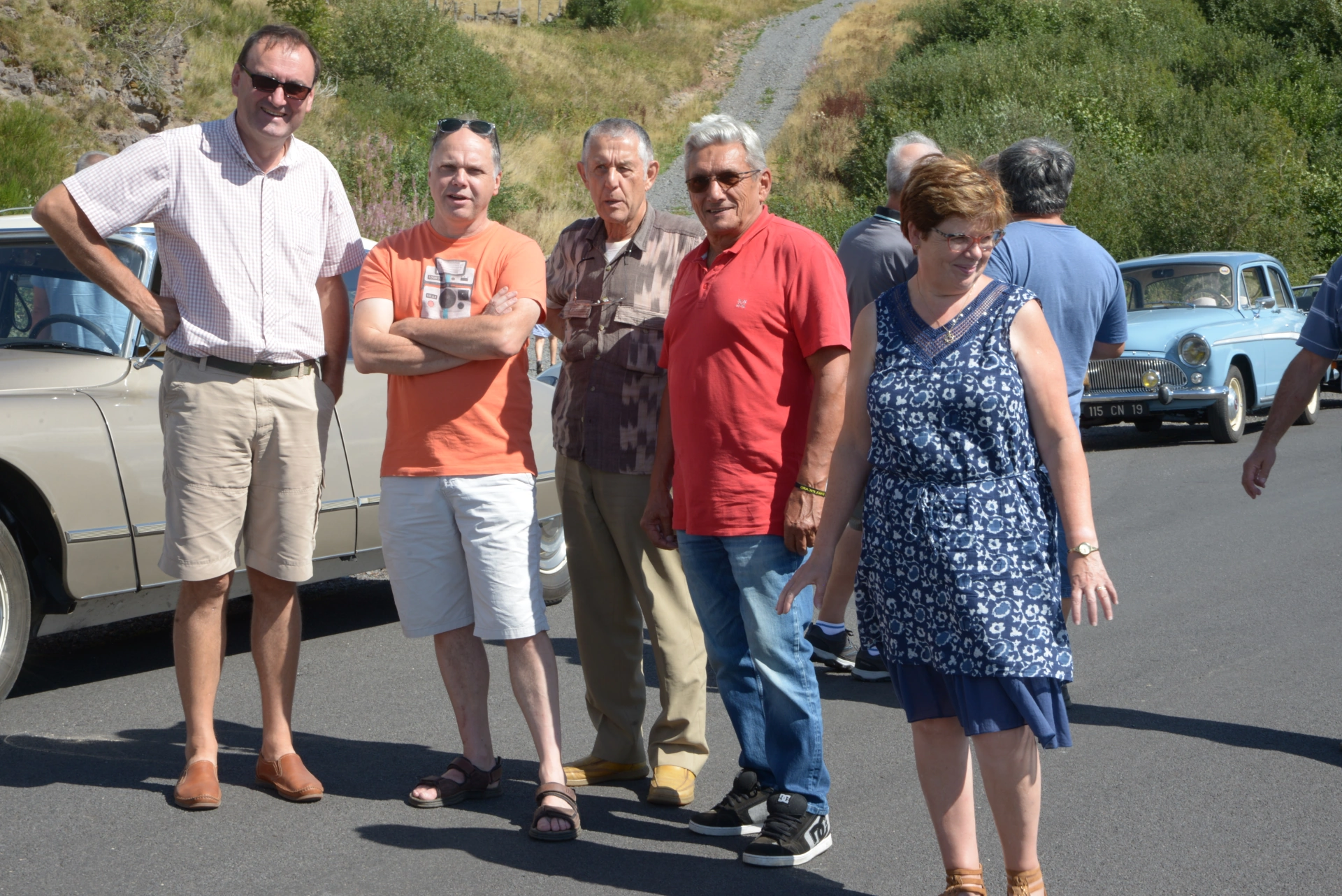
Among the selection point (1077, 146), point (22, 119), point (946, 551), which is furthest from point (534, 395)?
point (1077, 146)

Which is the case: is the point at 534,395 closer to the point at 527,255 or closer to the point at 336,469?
the point at 336,469

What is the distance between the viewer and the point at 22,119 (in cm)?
1627

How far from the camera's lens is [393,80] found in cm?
3747

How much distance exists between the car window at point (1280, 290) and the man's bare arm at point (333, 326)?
40.5 ft

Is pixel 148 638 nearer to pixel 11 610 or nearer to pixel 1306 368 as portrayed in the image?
pixel 11 610

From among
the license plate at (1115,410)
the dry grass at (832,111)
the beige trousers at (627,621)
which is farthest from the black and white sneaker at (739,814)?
the dry grass at (832,111)

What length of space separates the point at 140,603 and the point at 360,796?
147 centimetres

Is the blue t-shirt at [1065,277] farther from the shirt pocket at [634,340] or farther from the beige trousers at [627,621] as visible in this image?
the beige trousers at [627,621]

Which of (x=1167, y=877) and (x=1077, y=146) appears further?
(x=1077, y=146)

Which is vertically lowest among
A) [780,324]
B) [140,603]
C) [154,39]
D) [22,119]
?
[140,603]

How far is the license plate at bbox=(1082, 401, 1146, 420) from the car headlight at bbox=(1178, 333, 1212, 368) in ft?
1.91

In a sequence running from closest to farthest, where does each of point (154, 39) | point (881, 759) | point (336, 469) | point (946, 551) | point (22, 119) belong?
point (946, 551), point (881, 759), point (336, 469), point (22, 119), point (154, 39)

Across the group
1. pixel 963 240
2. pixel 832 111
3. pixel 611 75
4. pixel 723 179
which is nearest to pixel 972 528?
pixel 963 240

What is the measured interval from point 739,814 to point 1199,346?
397 inches
